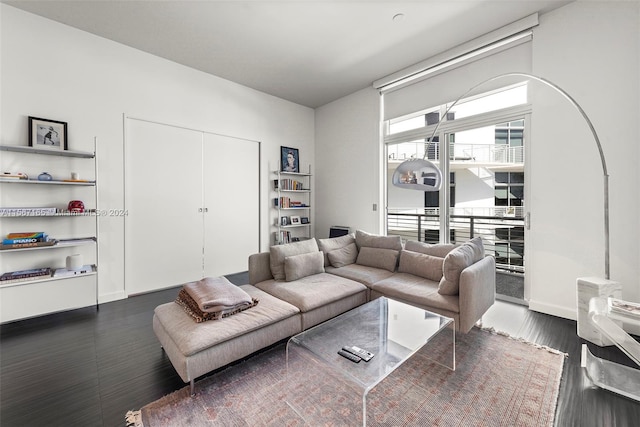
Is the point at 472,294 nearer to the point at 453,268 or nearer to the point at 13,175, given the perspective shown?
the point at 453,268

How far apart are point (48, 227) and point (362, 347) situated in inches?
139

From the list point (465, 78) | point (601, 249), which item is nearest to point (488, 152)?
point (465, 78)

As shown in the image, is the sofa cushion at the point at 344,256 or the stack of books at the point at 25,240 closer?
the stack of books at the point at 25,240

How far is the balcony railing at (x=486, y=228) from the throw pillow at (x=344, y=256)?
1278mm

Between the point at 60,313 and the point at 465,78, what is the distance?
556 centimetres

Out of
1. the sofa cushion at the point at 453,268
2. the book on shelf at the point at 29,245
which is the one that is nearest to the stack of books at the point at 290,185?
the book on shelf at the point at 29,245

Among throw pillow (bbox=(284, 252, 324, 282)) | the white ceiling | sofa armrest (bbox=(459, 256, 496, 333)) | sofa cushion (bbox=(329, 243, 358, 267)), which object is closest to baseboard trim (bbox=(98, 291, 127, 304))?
throw pillow (bbox=(284, 252, 324, 282))

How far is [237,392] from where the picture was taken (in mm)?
1752

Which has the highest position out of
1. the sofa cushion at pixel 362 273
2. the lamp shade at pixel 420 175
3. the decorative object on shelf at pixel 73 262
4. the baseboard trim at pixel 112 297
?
the lamp shade at pixel 420 175

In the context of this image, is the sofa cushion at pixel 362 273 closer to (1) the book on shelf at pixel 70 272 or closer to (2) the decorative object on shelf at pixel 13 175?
(1) the book on shelf at pixel 70 272

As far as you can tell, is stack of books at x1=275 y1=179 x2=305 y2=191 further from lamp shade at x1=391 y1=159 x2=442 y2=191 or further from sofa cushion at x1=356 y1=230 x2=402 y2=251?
lamp shade at x1=391 y1=159 x2=442 y2=191

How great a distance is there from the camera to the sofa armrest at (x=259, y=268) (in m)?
2.90

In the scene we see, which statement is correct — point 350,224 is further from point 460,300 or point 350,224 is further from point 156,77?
point 156,77

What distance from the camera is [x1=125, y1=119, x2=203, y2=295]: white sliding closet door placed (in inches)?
138
